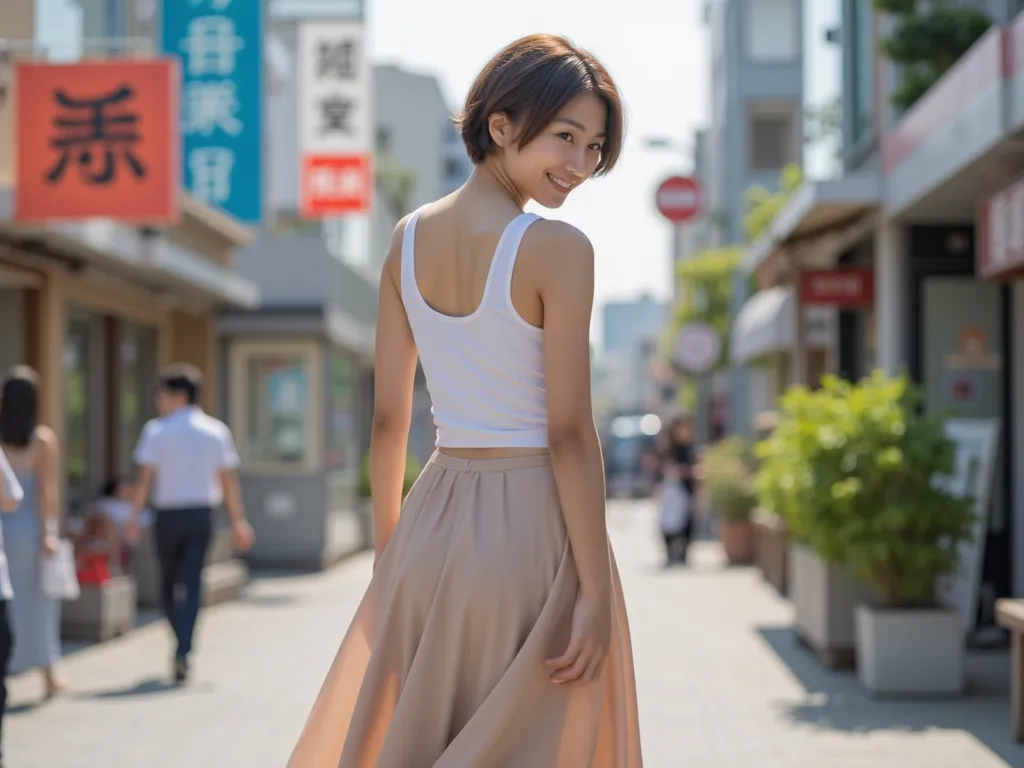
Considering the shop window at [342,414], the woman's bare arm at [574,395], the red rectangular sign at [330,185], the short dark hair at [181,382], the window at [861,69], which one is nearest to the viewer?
the woman's bare arm at [574,395]

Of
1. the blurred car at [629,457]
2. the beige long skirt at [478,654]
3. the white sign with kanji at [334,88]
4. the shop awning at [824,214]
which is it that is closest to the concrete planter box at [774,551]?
the shop awning at [824,214]

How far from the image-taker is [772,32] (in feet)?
148

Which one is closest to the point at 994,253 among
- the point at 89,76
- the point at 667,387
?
the point at 89,76

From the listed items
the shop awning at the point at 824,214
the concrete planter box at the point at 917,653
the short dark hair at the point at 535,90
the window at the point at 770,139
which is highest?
the window at the point at 770,139

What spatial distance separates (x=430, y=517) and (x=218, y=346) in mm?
18087

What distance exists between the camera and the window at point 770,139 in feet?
149

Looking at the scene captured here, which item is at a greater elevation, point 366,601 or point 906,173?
point 906,173

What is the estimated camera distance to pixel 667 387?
60250mm

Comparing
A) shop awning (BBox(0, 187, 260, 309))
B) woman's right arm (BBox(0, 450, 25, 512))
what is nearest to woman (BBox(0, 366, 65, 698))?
woman's right arm (BBox(0, 450, 25, 512))

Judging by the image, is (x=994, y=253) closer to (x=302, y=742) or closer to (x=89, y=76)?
(x=89, y=76)

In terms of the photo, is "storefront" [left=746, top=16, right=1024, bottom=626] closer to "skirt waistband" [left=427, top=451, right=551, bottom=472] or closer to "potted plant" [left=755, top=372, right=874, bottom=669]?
"potted plant" [left=755, top=372, right=874, bottom=669]

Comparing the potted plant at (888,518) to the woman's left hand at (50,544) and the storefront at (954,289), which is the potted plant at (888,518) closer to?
the storefront at (954,289)

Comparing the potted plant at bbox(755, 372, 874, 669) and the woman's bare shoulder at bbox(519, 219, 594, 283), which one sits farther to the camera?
the potted plant at bbox(755, 372, 874, 669)

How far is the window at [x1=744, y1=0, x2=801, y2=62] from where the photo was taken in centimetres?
4491
